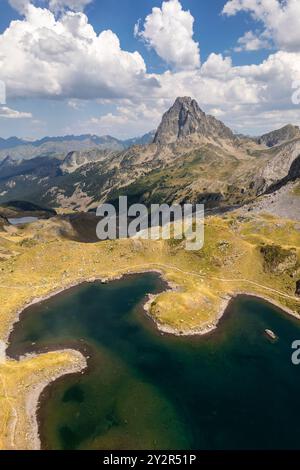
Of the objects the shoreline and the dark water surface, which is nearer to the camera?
the shoreline

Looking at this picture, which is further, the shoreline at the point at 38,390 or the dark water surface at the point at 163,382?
the dark water surface at the point at 163,382

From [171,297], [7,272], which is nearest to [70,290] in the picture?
[7,272]

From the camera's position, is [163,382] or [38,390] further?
[163,382]

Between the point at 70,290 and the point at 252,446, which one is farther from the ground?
the point at 70,290

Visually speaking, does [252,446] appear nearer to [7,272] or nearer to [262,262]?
[262,262]

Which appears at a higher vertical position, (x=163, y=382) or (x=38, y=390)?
(x=38, y=390)

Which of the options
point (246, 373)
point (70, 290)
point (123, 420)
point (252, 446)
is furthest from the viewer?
point (70, 290)

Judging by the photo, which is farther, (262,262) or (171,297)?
(262,262)
